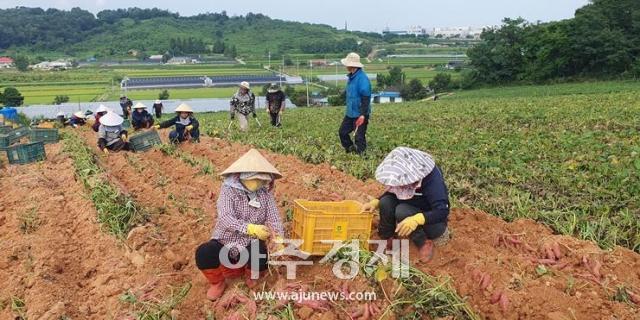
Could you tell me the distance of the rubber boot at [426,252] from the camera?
440 centimetres

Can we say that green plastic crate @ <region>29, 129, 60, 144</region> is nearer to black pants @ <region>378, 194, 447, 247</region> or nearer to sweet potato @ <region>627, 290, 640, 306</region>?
black pants @ <region>378, 194, 447, 247</region>

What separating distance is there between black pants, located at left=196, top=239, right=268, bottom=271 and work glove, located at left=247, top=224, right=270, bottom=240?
11cm

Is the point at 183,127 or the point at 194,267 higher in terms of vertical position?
the point at 194,267

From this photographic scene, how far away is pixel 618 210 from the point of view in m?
5.91

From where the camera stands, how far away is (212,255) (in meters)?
4.25

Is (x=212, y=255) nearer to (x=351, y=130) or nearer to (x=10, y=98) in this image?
(x=351, y=130)

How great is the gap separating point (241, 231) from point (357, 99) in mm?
5184

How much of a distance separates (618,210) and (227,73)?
7900cm

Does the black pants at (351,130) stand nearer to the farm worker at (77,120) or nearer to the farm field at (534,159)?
the farm field at (534,159)

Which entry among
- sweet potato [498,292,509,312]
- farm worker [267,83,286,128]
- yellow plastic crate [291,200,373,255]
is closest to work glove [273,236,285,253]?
yellow plastic crate [291,200,373,255]

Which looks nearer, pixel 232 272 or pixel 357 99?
pixel 232 272

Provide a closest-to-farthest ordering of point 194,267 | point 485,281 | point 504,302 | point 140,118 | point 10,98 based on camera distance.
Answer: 1. point 504,302
2. point 485,281
3. point 194,267
4. point 140,118
5. point 10,98

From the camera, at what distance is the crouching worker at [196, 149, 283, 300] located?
425 centimetres

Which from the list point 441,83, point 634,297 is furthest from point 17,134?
point 441,83
